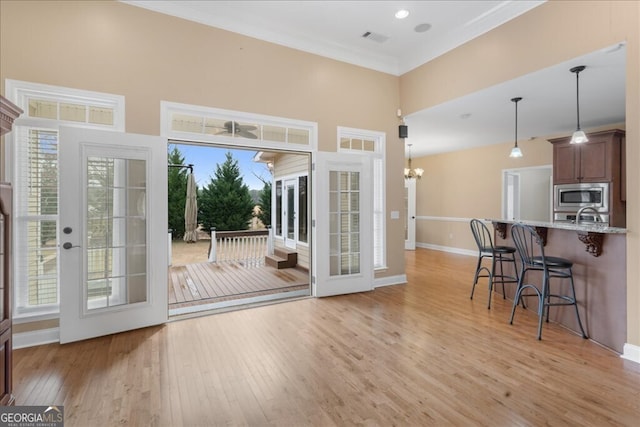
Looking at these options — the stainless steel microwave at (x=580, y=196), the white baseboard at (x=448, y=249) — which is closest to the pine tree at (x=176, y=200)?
the white baseboard at (x=448, y=249)

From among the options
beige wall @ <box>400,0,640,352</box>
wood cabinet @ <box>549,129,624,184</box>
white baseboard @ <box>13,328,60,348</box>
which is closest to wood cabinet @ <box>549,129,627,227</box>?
wood cabinet @ <box>549,129,624,184</box>

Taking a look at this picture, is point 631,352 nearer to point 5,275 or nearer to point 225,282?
point 5,275

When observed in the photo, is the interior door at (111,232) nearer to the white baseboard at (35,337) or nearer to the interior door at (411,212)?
the white baseboard at (35,337)

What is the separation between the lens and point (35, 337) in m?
2.98

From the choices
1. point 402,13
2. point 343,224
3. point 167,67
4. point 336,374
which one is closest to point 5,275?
point 336,374

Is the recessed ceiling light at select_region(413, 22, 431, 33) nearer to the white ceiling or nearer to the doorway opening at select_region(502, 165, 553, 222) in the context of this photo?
the white ceiling

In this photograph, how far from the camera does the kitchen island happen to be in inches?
111

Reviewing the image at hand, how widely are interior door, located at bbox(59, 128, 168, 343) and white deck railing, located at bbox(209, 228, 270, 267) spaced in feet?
13.0

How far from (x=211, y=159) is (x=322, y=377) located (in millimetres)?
9166

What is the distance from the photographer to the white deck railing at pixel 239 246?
742 centimetres

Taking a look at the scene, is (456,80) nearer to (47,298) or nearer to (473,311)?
(473,311)

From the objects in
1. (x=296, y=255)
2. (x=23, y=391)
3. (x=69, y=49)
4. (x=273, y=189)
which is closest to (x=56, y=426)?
(x=23, y=391)

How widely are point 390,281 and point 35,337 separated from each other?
4.48 metres

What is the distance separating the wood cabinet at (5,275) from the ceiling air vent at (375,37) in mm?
3921
